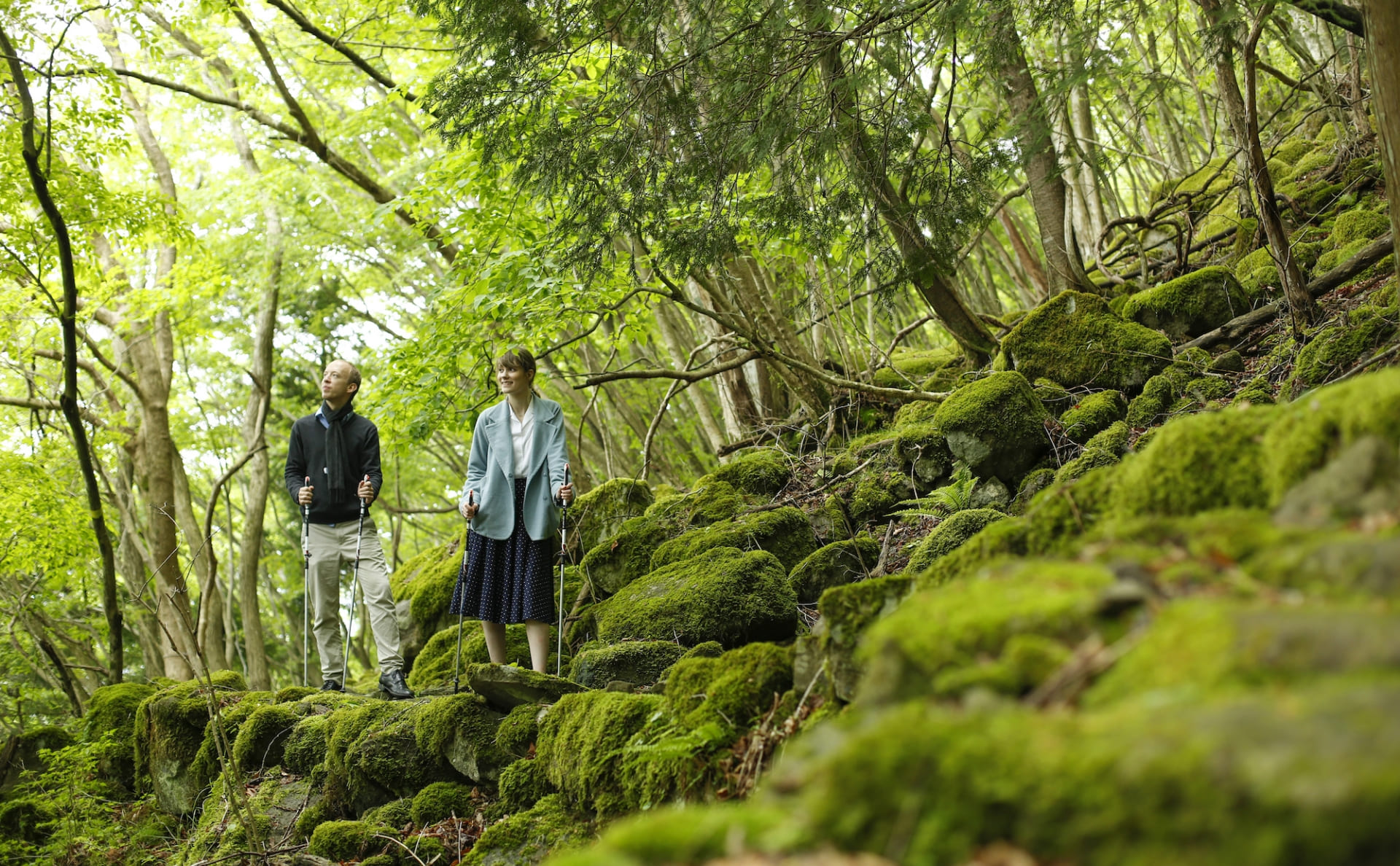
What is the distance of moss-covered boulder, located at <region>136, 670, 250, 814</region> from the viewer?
576 cm

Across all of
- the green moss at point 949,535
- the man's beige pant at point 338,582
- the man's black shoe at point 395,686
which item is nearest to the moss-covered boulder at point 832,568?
the green moss at point 949,535

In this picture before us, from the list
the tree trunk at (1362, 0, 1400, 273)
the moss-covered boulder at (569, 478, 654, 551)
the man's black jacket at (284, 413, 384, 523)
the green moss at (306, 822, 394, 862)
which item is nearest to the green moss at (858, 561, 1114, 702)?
the tree trunk at (1362, 0, 1400, 273)

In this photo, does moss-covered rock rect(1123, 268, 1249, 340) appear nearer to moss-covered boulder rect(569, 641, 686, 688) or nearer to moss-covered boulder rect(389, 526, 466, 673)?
moss-covered boulder rect(569, 641, 686, 688)

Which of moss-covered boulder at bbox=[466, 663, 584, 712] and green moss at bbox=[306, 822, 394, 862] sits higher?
moss-covered boulder at bbox=[466, 663, 584, 712]

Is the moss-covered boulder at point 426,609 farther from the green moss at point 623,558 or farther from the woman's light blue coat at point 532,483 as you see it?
the woman's light blue coat at point 532,483

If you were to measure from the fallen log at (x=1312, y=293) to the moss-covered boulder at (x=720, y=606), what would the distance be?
12.1ft

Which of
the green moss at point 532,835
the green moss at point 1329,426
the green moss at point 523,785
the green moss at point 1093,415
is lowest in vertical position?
the green moss at point 532,835

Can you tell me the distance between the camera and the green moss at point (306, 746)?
5.25 metres

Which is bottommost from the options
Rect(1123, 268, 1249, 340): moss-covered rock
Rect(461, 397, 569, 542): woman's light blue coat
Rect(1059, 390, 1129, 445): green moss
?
Rect(1059, 390, 1129, 445): green moss

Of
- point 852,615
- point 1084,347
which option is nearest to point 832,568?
point 1084,347

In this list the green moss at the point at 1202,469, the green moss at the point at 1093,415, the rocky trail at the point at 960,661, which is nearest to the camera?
the rocky trail at the point at 960,661

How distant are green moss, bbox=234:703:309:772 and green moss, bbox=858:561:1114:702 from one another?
5.19 m

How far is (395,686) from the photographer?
5.73m

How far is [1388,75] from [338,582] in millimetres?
6420
